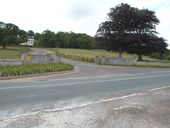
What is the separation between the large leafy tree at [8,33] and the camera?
9732cm

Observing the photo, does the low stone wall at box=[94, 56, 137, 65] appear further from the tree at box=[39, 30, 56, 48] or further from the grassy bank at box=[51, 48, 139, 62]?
the tree at box=[39, 30, 56, 48]

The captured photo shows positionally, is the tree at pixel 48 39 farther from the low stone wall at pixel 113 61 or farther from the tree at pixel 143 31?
the low stone wall at pixel 113 61

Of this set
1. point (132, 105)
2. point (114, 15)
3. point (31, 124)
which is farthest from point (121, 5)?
point (31, 124)

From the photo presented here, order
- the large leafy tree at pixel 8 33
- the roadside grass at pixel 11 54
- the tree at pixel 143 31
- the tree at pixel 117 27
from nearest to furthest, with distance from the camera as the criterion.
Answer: the roadside grass at pixel 11 54
the tree at pixel 117 27
the tree at pixel 143 31
the large leafy tree at pixel 8 33

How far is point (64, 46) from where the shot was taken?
455 ft

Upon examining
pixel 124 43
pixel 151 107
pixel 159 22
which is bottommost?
pixel 151 107

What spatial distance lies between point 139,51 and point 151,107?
42.7m

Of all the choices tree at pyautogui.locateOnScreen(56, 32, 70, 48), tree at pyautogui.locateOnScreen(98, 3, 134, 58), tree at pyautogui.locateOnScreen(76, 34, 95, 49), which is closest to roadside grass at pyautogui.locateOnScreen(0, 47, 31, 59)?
tree at pyautogui.locateOnScreen(98, 3, 134, 58)

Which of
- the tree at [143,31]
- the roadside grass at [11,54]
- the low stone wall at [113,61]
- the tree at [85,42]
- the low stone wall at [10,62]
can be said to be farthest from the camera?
the tree at [85,42]

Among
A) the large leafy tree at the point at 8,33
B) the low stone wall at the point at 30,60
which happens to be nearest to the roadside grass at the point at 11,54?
the low stone wall at the point at 30,60

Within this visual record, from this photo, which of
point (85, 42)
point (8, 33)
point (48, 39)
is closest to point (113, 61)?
point (8, 33)

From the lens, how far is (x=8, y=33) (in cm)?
9962

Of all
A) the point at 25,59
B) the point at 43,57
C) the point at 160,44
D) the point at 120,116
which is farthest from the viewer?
the point at 160,44

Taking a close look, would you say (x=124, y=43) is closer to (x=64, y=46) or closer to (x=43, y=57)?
(x=43, y=57)
